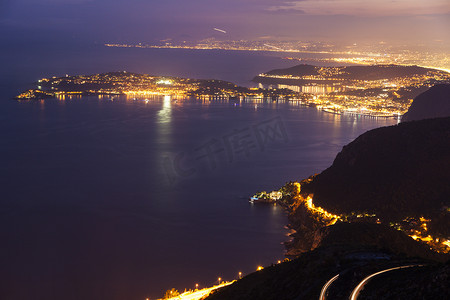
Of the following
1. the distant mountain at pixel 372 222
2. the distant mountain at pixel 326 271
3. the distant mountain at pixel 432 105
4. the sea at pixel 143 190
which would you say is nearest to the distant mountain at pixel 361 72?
the sea at pixel 143 190

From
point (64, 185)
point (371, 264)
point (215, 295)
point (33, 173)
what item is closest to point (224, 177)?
point (64, 185)

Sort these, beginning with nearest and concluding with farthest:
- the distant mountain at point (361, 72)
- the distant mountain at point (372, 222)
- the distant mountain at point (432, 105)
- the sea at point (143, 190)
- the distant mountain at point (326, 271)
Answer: the distant mountain at point (372, 222)
the distant mountain at point (326, 271)
the sea at point (143, 190)
the distant mountain at point (432, 105)
the distant mountain at point (361, 72)

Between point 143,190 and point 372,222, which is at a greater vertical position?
point 372,222

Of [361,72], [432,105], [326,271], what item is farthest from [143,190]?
[361,72]

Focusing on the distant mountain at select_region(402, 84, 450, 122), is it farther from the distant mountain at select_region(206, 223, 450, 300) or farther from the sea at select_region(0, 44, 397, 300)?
the distant mountain at select_region(206, 223, 450, 300)

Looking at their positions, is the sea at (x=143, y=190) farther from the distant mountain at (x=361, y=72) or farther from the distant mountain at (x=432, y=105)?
the distant mountain at (x=361, y=72)

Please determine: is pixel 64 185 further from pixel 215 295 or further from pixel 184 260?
pixel 215 295

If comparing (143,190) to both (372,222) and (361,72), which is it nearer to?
(372,222)
